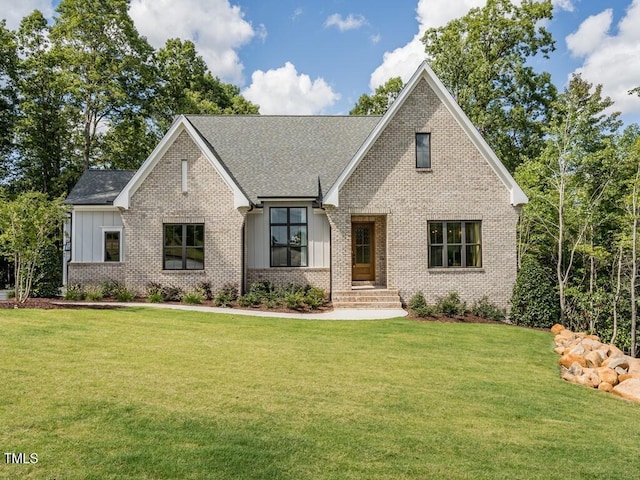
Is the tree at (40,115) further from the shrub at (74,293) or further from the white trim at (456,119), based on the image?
the white trim at (456,119)

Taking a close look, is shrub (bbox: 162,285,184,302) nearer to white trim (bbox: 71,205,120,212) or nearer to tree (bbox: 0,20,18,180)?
white trim (bbox: 71,205,120,212)

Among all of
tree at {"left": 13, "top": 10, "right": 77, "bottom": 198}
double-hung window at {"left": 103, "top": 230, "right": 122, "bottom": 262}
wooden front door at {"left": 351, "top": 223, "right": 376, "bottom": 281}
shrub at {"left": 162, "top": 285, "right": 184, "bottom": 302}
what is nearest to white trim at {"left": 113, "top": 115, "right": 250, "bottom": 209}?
double-hung window at {"left": 103, "top": 230, "right": 122, "bottom": 262}

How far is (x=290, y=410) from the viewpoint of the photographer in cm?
557

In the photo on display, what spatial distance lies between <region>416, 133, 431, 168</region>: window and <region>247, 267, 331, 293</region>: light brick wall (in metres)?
5.56

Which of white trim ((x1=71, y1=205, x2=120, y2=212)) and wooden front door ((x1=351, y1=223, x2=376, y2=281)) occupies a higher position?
white trim ((x1=71, y1=205, x2=120, y2=212))

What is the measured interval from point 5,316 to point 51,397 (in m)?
7.51

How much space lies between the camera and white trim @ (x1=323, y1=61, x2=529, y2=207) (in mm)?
15508

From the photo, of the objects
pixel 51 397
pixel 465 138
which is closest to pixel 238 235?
pixel 465 138

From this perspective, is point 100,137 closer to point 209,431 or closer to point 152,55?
point 152,55

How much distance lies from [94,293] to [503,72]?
90.9 ft

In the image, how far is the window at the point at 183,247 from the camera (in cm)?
1622

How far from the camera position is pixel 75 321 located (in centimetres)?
1079

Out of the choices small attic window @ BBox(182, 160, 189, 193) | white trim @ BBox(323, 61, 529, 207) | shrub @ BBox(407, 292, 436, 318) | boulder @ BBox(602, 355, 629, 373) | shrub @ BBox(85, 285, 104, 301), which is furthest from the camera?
small attic window @ BBox(182, 160, 189, 193)

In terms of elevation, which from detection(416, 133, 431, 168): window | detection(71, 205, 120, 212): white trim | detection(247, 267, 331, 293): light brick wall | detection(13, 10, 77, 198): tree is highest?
detection(13, 10, 77, 198): tree
